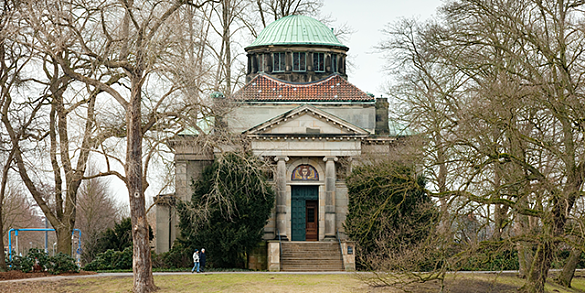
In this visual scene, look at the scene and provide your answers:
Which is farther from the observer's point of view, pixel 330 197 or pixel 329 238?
pixel 330 197

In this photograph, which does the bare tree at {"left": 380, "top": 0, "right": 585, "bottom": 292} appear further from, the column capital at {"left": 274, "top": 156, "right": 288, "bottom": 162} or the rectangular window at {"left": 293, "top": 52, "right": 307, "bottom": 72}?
the rectangular window at {"left": 293, "top": 52, "right": 307, "bottom": 72}

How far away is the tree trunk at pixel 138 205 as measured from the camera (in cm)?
2855

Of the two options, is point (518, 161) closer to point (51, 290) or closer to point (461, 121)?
point (461, 121)

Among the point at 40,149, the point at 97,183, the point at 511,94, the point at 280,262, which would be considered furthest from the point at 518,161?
the point at 97,183

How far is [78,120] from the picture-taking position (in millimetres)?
27266

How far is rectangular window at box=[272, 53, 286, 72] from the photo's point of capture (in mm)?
49906

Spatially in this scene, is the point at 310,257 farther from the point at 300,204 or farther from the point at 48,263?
the point at 48,263

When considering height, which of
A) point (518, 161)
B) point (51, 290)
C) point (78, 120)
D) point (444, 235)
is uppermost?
point (78, 120)

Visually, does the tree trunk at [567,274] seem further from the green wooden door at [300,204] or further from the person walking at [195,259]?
the green wooden door at [300,204]

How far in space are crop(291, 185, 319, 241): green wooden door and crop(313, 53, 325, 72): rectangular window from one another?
919 cm

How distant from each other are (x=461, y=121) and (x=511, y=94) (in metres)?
1.87

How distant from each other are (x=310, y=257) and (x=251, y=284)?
8450 millimetres

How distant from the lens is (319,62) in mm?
50031

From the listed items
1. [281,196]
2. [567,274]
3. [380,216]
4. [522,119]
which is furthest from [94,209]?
[522,119]
